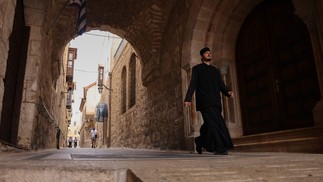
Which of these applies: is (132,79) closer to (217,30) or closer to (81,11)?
(81,11)

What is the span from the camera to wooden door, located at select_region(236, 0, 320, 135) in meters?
4.07

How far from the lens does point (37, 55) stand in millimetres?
4508

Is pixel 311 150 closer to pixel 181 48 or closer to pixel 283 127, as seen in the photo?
pixel 283 127

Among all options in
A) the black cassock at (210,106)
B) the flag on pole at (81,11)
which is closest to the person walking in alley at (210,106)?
the black cassock at (210,106)

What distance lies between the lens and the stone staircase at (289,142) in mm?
3039

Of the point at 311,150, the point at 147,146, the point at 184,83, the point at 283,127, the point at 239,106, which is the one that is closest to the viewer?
the point at 311,150

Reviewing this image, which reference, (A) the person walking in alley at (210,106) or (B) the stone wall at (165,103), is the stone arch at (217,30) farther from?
(A) the person walking in alley at (210,106)

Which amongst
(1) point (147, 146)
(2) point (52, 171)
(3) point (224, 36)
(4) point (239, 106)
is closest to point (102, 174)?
(2) point (52, 171)

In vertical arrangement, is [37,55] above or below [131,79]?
below

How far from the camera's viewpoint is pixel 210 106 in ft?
10.9

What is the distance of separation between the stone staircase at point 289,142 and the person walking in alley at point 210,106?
0.73 meters

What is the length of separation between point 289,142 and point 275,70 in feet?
5.43

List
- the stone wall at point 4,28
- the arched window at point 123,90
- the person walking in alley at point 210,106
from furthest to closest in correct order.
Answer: the arched window at point 123,90 < the person walking in alley at point 210,106 < the stone wall at point 4,28

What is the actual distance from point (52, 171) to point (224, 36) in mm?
4852
